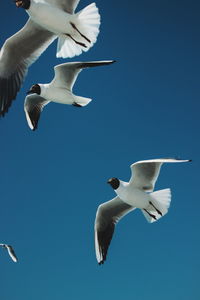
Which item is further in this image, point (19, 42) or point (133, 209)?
point (133, 209)

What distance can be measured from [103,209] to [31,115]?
204 centimetres

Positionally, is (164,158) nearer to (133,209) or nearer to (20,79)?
(133,209)

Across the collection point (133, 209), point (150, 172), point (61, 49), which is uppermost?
point (61, 49)

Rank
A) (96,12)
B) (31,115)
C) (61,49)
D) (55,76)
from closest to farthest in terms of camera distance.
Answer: (96,12) < (61,49) < (55,76) < (31,115)

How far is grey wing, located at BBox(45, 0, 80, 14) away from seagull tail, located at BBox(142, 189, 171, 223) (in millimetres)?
2592

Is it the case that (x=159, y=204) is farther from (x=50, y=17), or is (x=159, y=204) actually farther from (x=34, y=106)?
(x=34, y=106)

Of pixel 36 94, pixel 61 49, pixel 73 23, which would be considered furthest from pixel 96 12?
pixel 36 94

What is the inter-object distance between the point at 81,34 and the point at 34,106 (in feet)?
7.96

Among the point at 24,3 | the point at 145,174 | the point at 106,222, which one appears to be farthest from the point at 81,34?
the point at 106,222

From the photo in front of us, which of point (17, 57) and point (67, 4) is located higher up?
point (67, 4)

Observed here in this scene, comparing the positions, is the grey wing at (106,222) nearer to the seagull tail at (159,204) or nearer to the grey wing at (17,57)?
the seagull tail at (159,204)

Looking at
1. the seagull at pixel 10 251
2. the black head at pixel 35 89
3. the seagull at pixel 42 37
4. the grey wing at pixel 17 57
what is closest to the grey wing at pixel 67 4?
the seagull at pixel 42 37

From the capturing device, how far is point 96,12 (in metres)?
6.15

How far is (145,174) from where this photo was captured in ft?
22.5
